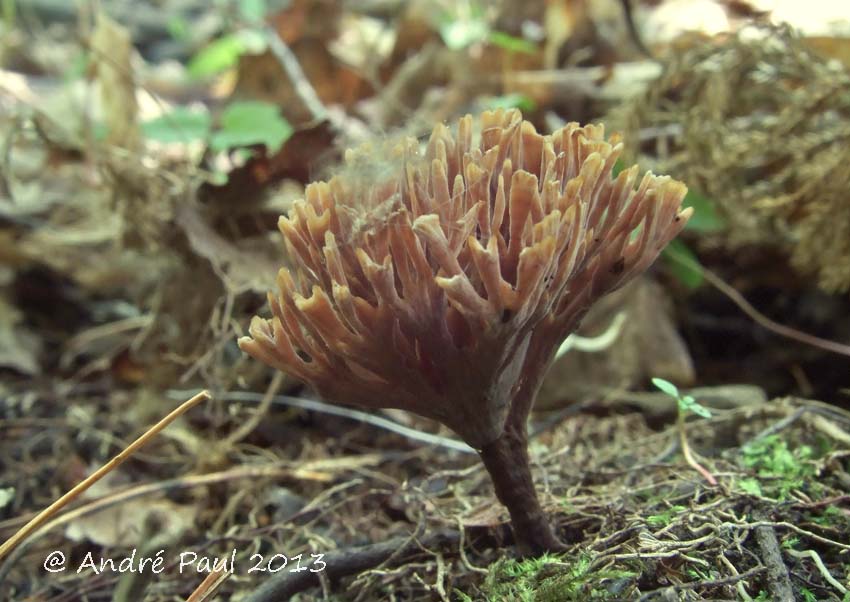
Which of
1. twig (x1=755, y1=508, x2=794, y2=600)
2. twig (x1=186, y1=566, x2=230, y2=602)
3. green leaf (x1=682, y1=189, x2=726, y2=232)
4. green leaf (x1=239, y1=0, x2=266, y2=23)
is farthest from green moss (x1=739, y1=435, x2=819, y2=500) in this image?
green leaf (x1=239, y1=0, x2=266, y2=23)

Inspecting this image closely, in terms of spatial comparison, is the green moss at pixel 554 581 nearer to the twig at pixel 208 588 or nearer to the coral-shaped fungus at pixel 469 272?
the coral-shaped fungus at pixel 469 272

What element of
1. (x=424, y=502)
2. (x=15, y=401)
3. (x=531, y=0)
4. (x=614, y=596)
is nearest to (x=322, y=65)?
(x=531, y=0)

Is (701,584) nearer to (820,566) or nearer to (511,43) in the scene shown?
(820,566)

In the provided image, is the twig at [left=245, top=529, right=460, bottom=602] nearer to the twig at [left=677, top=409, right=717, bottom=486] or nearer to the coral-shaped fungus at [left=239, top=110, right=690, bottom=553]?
the coral-shaped fungus at [left=239, top=110, right=690, bottom=553]

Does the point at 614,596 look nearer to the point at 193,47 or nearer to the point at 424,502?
the point at 424,502

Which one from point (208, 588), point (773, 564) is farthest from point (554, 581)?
point (208, 588)
